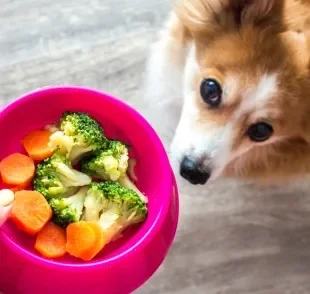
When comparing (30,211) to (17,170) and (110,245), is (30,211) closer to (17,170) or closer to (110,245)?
(17,170)

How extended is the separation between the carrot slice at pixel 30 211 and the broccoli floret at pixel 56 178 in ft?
0.13

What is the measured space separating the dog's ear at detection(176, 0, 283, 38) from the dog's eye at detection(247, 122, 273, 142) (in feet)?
0.71

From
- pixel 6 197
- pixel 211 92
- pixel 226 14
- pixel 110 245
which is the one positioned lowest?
pixel 110 245

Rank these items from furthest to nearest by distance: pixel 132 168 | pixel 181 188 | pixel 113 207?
pixel 181 188 < pixel 132 168 < pixel 113 207

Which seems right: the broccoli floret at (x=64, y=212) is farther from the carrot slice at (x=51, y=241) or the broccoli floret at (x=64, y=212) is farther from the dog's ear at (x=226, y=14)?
the dog's ear at (x=226, y=14)

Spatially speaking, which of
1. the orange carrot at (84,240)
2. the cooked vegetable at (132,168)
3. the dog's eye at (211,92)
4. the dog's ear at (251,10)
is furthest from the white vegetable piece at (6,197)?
the dog's ear at (251,10)

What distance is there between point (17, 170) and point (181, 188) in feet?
1.70

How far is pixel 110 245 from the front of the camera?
1.57 meters

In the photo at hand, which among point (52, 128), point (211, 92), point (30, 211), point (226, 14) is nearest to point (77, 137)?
point (52, 128)

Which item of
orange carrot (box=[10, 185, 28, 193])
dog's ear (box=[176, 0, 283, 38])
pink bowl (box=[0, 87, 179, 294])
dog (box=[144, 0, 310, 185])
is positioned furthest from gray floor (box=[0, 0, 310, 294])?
dog's ear (box=[176, 0, 283, 38])

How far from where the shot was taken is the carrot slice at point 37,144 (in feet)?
5.19

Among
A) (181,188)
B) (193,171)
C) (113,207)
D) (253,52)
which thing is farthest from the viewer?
(181,188)

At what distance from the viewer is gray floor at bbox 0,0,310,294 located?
1.77m

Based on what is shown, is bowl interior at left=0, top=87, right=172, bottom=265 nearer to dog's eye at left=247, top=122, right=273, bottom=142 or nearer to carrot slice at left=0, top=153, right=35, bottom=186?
carrot slice at left=0, top=153, right=35, bottom=186
